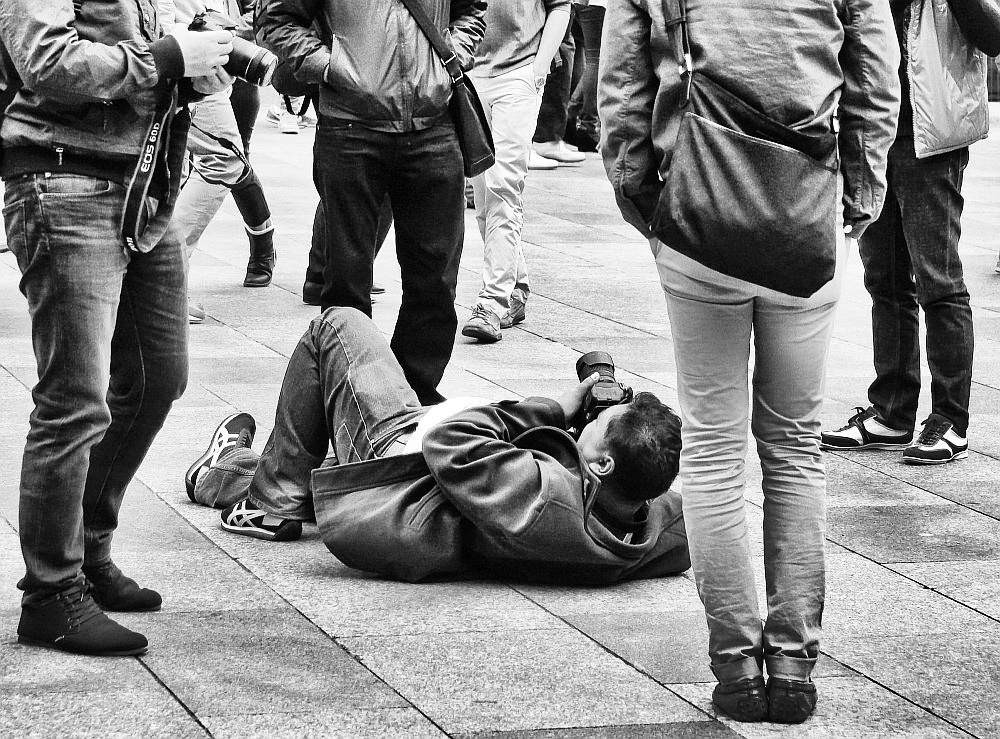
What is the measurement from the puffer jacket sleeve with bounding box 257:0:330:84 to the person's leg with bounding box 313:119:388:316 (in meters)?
0.23

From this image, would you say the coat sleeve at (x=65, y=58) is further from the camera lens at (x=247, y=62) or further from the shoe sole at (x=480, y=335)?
the shoe sole at (x=480, y=335)

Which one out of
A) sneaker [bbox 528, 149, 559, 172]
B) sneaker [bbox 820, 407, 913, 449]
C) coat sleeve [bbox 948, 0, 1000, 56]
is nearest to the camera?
coat sleeve [bbox 948, 0, 1000, 56]

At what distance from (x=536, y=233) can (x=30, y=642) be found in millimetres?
7376

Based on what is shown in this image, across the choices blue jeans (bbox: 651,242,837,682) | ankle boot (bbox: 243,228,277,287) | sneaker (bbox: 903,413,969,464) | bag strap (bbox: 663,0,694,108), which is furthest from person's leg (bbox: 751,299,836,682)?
ankle boot (bbox: 243,228,277,287)

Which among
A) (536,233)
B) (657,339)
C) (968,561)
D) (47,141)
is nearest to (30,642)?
(47,141)

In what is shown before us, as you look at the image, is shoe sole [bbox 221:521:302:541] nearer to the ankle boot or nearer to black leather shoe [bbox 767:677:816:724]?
black leather shoe [bbox 767:677:816:724]

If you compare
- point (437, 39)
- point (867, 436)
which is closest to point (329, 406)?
point (437, 39)

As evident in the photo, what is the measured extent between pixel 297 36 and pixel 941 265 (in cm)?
251

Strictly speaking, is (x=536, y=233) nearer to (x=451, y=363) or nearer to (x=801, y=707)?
(x=451, y=363)

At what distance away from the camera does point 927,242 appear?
5.62 metres

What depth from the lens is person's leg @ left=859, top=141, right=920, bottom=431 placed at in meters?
5.85

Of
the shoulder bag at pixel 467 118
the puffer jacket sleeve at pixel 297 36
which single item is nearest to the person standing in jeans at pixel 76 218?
the puffer jacket sleeve at pixel 297 36

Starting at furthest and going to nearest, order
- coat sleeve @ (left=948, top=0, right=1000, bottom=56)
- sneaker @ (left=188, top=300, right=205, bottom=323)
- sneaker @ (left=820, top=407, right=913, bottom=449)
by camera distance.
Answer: sneaker @ (left=188, top=300, right=205, bottom=323) → sneaker @ (left=820, top=407, right=913, bottom=449) → coat sleeve @ (left=948, top=0, right=1000, bottom=56)

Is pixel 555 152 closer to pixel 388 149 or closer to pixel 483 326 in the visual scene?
pixel 483 326
